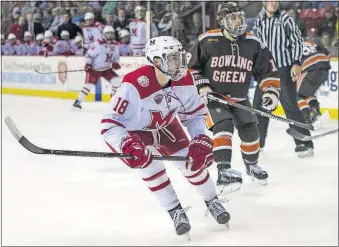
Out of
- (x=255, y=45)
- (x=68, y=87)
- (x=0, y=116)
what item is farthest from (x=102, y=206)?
(x=68, y=87)

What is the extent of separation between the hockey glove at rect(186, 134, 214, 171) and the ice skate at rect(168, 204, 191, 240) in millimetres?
196

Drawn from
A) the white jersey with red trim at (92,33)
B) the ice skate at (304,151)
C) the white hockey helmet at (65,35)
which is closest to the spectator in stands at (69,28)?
the white hockey helmet at (65,35)

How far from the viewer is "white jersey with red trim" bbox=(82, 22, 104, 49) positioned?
8.77 m

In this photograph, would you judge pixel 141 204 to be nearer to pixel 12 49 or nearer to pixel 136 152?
pixel 136 152

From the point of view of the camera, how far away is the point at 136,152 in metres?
2.41

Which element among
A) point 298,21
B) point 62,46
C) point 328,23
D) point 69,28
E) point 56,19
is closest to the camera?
point 298,21

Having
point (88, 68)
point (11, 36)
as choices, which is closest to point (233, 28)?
point (88, 68)

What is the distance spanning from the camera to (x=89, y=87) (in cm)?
764

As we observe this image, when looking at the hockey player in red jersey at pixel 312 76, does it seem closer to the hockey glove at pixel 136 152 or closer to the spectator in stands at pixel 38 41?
the hockey glove at pixel 136 152

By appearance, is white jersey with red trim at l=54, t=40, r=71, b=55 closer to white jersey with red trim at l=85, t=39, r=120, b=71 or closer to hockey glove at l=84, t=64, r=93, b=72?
white jersey with red trim at l=85, t=39, r=120, b=71

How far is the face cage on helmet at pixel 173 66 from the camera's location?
251cm

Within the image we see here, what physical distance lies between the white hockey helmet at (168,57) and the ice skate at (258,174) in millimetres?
1189

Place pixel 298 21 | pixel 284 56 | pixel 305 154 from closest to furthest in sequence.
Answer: pixel 305 154 → pixel 284 56 → pixel 298 21

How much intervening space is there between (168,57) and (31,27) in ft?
27.3
